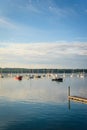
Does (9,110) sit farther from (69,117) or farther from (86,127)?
(86,127)

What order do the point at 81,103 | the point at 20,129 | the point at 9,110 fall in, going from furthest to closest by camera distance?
the point at 81,103
the point at 9,110
the point at 20,129

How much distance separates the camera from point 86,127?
3756 cm

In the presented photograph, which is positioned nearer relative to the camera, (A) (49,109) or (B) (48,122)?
(B) (48,122)

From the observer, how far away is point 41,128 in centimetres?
3638

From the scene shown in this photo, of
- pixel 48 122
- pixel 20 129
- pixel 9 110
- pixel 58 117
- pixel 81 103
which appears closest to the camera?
pixel 20 129

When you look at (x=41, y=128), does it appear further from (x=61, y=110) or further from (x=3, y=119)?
(x=61, y=110)

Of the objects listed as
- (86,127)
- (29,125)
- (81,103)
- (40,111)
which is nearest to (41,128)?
(29,125)

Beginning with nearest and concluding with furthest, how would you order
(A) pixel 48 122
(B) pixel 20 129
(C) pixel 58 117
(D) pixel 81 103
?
(B) pixel 20 129 < (A) pixel 48 122 < (C) pixel 58 117 < (D) pixel 81 103

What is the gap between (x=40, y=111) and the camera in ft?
160

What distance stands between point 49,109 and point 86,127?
14.3 meters

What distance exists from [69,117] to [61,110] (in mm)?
6413

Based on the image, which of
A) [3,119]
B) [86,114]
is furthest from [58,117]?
[3,119]

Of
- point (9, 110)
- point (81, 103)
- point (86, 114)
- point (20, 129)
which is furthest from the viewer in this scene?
point (81, 103)

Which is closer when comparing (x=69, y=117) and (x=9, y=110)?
(x=69, y=117)
